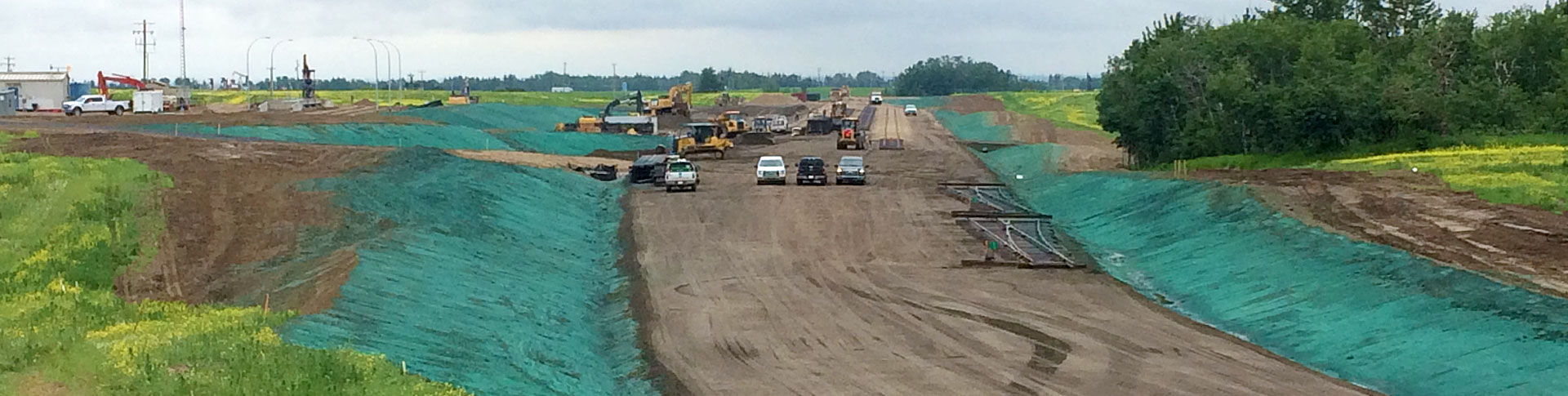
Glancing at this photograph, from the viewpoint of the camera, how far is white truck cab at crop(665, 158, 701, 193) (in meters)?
58.0

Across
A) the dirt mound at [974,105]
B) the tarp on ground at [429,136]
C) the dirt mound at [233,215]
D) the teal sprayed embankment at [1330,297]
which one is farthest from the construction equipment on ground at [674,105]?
the teal sprayed embankment at [1330,297]

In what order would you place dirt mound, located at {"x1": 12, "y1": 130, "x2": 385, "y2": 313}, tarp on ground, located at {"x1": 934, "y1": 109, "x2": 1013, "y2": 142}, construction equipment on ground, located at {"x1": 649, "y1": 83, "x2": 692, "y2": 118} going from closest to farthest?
1. dirt mound, located at {"x1": 12, "y1": 130, "x2": 385, "y2": 313}
2. tarp on ground, located at {"x1": 934, "y1": 109, "x2": 1013, "y2": 142}
3. construction equipment on ground, located at {"x1": 649, "y1": 83, "x2": 692, "y2": 118}

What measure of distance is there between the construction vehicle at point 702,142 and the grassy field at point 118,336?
47370 mm

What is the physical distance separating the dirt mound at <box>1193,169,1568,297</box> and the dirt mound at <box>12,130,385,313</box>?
74.9 feet

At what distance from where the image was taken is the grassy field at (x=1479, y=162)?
37.8 meters

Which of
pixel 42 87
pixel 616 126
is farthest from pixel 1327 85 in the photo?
pixel 42 87

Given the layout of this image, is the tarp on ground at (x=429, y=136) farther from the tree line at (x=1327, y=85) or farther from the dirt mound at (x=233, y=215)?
the tree line at (x=1327, y=85)

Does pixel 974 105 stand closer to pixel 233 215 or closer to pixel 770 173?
pixel 770 173

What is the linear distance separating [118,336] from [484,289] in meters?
10.3

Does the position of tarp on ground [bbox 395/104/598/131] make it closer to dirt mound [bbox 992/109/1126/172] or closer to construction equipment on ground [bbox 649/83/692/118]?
construction equipment on ground [bbox 649/83/692/118]

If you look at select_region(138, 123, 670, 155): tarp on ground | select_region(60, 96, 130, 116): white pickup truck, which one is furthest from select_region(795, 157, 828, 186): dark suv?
select_region(60, 96, 130, 116): white pickup truck

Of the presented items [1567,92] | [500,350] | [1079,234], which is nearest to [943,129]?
[1567,92]

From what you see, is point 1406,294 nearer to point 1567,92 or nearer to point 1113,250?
point 1113,250

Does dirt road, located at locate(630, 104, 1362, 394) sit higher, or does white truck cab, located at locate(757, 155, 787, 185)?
white truck cab, located at locate(757, 155, 787, 185)
